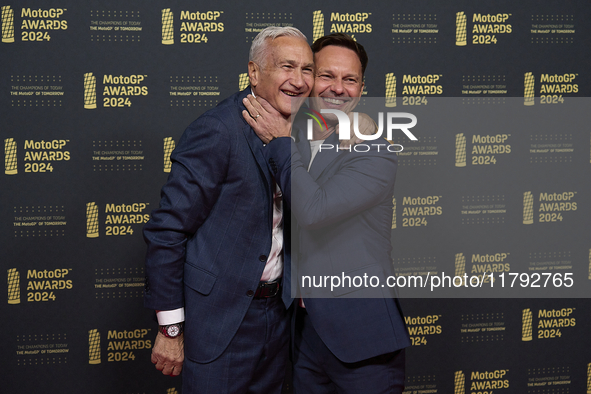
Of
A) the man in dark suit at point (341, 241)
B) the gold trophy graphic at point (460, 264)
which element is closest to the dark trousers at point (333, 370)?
the man in dark suit at point (341, 241)

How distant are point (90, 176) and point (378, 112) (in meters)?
1.65

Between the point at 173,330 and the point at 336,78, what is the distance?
3.40 feet

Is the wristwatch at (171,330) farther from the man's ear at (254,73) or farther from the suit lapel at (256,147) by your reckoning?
the man's ear at (254,73)

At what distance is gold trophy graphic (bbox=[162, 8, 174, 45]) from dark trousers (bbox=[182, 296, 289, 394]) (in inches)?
63.0

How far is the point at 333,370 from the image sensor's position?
1555 millimetres

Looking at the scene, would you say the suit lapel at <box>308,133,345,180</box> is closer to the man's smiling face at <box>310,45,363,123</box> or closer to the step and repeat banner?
the man's smiling face at <box>310,45,363,123</box>

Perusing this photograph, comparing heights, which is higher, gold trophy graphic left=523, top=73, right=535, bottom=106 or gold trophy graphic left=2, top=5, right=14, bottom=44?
gold trophy graphic left=2, top=5, right=14, bottom=44

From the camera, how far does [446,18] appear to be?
104 inches

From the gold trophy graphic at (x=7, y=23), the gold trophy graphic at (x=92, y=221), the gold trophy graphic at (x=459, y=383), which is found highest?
the gold trophy graphic at (x=7, y=23)

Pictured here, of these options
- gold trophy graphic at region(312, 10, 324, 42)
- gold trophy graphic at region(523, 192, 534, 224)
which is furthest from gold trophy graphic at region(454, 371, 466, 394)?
gold trophy graphic at region(312, 10, 324, 42)

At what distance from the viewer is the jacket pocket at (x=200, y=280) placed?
58.4 inches

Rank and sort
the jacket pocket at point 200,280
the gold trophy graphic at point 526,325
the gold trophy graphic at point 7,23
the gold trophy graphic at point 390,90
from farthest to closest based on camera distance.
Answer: the gold trophy graphic at point 526,325
the gold trophy graphic at point 390,90
the gold trophy graphic at point 7,23
the jacket pocket at point 200,280

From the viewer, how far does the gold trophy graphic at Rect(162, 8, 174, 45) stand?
8.03ft

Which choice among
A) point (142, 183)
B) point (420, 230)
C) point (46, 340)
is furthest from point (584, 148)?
point (46, 340)
